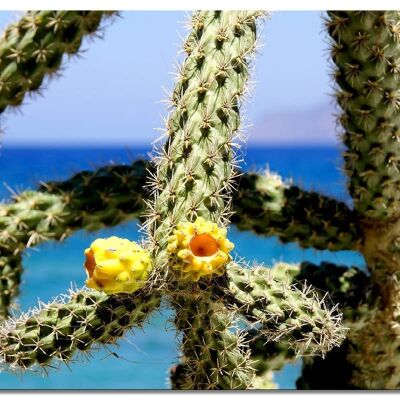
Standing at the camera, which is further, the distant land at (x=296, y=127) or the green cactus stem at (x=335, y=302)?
the distant land at (x=296, y=127)

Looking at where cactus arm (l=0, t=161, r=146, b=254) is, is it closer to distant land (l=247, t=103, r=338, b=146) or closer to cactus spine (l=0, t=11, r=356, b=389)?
cactus spine (l=0, t=11, r=356, b=389)

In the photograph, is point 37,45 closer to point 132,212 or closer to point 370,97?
point 132,212

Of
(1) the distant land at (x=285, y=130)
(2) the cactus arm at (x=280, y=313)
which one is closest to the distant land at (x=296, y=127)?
(1) the distant land at (x=285, y=130)

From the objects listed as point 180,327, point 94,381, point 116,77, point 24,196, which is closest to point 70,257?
point 94,381

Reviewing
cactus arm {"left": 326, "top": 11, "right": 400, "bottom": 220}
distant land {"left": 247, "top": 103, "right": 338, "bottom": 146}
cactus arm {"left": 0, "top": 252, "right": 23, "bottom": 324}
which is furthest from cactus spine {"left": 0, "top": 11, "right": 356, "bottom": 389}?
distant land {"left": 247, "top": 103, "right": 338, "bottom": 146}

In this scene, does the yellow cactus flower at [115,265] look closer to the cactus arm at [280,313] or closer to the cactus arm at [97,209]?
the cactus arm at [280,313]
